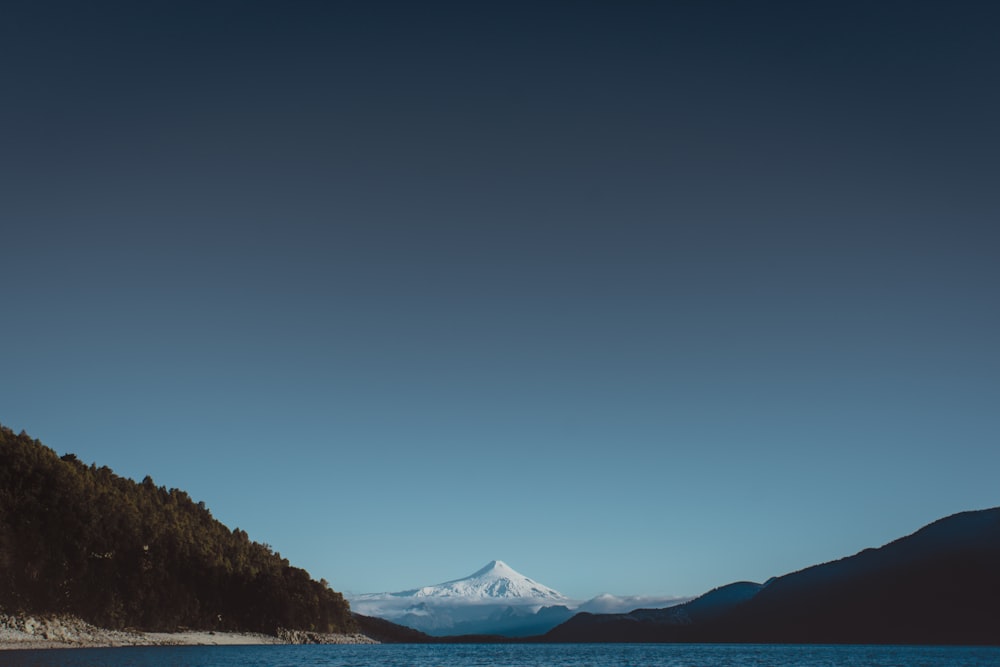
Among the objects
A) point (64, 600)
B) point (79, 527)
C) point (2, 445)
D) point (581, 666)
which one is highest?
point (2, 445)

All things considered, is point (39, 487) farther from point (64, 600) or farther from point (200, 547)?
point (200, 547)

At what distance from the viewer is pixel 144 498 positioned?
198125 mm

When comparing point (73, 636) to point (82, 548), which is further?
point (82, 548)

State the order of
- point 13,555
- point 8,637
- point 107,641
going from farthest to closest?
point 107,641, point 13,555, point 8,637

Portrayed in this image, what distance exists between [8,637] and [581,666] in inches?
3445

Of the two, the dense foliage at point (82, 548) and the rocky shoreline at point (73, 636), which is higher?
the dense foliage at point (82, 548)

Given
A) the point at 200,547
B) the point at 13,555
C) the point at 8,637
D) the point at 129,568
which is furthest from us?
the point at 200,547

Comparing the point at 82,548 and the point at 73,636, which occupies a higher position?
the point at 82,548

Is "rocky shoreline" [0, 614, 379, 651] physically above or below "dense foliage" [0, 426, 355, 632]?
below

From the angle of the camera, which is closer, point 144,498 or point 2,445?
point 2,445

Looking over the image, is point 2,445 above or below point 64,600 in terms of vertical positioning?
above

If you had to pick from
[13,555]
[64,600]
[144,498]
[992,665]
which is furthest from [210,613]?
[992,665]

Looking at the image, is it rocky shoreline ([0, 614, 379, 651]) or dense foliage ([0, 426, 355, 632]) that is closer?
rocky shoreline ([0, 614, 379, 651])

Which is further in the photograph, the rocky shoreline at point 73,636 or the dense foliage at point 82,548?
the dense foliage at point 82,548
